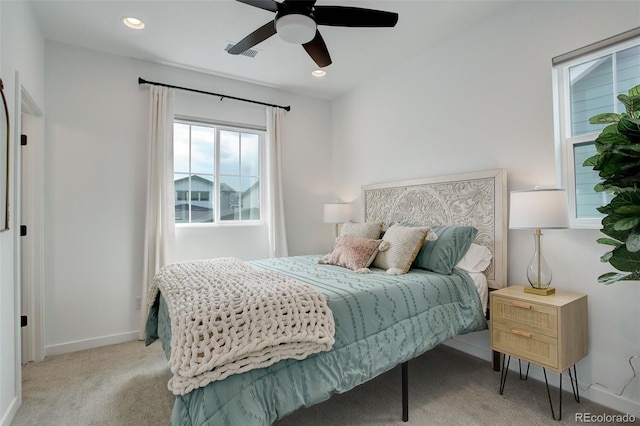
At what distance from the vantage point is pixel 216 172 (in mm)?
3807

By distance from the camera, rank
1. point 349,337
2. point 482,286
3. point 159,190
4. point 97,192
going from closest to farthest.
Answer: point 349,337 < point 482,286 < point 97,192 < point 159,190

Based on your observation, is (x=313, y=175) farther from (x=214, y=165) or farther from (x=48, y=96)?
(x=48, y=96)

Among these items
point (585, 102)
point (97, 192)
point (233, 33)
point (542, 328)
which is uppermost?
point (233, 33)

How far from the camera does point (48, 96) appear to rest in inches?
116

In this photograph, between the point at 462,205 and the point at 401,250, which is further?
the point at 462,205

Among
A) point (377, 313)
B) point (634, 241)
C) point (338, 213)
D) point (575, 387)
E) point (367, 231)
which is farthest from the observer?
point (338, 213)

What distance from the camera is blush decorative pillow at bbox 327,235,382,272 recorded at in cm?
259

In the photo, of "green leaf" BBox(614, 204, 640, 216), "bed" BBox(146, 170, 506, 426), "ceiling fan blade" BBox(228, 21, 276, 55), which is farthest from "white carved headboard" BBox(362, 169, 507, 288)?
"ceiling fan blade" BBox(228, 21, 276, 55)

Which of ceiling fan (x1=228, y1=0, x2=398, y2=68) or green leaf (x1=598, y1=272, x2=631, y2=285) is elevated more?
ceiling fan (x1=228, y1=0, x2=398, y2=68)

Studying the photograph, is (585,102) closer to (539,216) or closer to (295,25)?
(539,216)

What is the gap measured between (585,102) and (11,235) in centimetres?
393

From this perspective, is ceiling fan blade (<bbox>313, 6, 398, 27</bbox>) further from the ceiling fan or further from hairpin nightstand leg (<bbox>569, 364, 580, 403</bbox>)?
hairpin nightstand leg (<bbox>569, 364, 580, 403</bbox>)

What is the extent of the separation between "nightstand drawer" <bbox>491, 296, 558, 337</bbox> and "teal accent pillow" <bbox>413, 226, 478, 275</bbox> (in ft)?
1.31

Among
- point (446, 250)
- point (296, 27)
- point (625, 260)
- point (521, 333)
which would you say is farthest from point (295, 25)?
point (521, 333)
